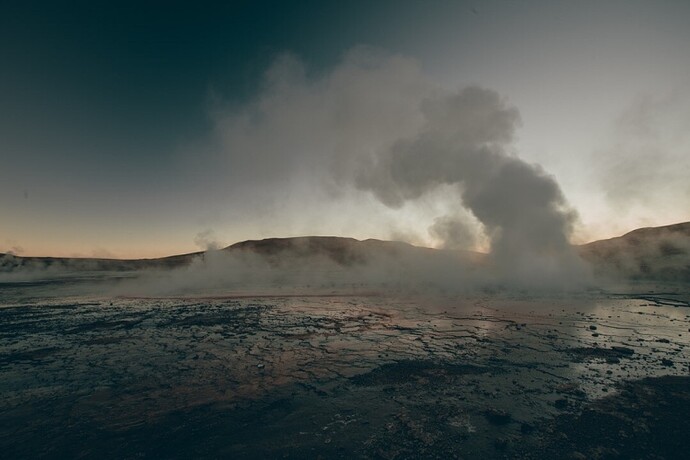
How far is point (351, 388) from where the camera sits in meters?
6.29

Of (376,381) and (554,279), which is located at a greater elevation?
(554,279)

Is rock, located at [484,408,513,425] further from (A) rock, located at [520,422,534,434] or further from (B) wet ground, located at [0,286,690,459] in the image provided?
(A) rock, located at [520,422,534,434]

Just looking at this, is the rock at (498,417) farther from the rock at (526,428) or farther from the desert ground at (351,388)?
the rock at (526,428)

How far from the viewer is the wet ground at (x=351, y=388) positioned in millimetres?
4469

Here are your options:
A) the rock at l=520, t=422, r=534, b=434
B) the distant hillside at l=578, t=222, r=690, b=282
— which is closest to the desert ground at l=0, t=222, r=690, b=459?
the rock at l=520, t=422, r=534, b=434

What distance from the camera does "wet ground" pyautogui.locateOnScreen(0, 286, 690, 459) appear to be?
14.7 feet

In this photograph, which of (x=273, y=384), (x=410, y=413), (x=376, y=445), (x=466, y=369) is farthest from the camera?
(x=466, y=369)

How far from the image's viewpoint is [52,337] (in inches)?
413

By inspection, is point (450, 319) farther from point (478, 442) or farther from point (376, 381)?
point (478, 442)

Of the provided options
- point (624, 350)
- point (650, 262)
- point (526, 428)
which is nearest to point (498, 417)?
point (526, 428)

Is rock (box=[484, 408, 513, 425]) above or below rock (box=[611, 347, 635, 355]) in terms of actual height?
below

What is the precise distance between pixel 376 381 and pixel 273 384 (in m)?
2.06

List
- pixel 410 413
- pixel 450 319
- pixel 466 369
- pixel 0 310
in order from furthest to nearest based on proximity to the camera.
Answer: pixel 0 310 → pixel 450 319 → pixel 466 369 → pixel 410 413

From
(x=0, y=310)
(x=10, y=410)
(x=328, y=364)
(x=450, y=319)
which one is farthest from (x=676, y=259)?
(x=0, y=310)
